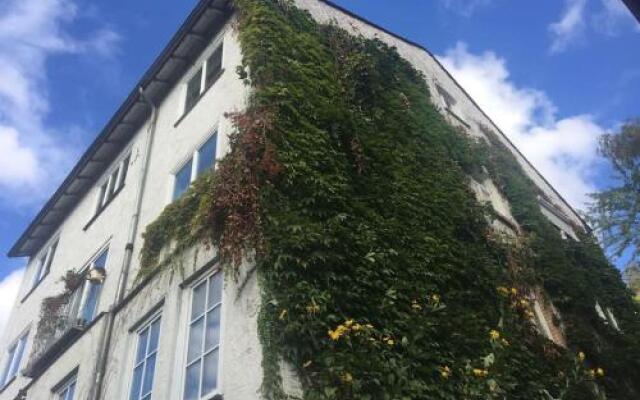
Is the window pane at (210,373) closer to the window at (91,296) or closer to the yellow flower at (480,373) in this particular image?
the yellow flower at (480,373)

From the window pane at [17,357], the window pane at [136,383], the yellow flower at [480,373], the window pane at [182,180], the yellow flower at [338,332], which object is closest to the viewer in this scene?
the yellow flower at [338,332]

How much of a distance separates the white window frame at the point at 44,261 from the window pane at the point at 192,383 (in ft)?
34.9

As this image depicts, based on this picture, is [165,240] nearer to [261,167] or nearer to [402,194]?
[261,167]

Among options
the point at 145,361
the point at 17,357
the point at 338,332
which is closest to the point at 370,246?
the point at 338,332

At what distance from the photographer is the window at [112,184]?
15.1 metres

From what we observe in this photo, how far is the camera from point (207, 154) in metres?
11.5

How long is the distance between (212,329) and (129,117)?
9.13 meters

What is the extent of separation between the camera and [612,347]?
11.6 m

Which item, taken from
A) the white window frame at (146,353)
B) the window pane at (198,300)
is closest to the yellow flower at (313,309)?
the window pane at (198,300)

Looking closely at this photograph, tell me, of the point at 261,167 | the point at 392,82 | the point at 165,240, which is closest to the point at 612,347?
the point at 392,82

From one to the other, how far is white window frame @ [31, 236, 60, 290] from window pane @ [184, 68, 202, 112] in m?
6.98

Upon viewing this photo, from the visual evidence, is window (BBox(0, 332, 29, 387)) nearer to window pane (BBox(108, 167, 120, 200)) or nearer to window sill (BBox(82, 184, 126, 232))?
window sill (BBox(82, 184, 126, 232))

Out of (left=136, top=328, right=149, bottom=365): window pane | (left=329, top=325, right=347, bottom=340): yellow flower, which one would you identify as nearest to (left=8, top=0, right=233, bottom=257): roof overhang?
(left=136, top=328, right=149, bottom=365): window pane

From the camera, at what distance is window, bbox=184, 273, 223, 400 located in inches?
A: 303
